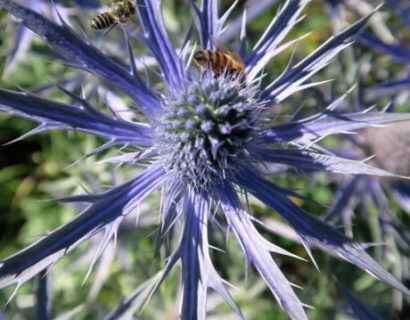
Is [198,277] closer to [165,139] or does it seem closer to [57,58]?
[165,139]

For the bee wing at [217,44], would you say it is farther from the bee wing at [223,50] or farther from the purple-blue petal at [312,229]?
the purple-blue petal at [312,229]

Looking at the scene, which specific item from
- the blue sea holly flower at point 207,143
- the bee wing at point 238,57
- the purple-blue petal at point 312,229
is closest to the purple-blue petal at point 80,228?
the blue sea holly flower at point 207,143

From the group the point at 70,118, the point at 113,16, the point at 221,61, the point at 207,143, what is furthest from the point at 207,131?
the point at 113,16

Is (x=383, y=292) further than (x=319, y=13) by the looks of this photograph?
No

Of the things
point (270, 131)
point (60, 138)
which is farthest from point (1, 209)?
point (270, 131)

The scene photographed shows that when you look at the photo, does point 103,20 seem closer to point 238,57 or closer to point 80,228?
point 238,57
